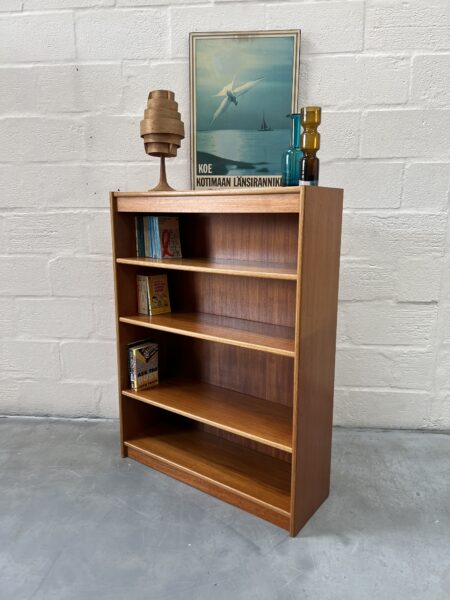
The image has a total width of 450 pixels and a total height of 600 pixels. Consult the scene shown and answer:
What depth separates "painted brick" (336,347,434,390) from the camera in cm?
227

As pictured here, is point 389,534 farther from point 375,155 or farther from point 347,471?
point 375,155

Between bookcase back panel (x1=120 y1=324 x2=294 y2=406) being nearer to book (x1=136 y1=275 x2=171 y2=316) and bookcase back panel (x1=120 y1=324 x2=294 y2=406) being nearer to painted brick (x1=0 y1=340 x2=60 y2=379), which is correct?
book (x1=136 y1=275 x2=171 y2=316)

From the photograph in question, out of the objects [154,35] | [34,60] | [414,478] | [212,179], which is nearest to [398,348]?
[414,478]

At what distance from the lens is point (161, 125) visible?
1841mm

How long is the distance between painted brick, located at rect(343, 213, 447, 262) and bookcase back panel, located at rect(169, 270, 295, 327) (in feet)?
1.66

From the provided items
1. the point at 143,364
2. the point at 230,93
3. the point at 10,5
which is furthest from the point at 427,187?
the point at 10,5

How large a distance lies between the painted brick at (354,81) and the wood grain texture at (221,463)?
1.62 meters

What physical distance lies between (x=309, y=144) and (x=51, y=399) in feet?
6.32

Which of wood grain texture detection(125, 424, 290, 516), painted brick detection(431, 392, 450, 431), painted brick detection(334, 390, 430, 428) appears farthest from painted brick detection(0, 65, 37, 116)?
painted brick detection(431, 392, 450, 431)

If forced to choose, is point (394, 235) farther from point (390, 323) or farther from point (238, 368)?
point (238, 368)

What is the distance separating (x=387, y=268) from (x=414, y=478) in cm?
94

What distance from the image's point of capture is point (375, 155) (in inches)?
83.2

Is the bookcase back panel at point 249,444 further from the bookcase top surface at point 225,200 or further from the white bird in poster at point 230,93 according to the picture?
the white bird in poster at point 230,93

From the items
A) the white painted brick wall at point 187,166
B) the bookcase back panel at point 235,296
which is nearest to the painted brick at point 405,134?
the white painted brick wall at point 187,166
